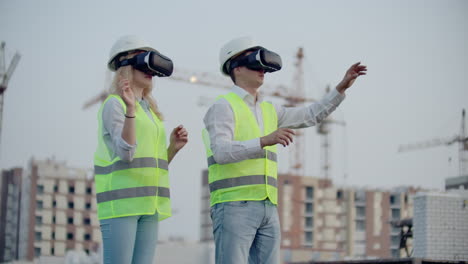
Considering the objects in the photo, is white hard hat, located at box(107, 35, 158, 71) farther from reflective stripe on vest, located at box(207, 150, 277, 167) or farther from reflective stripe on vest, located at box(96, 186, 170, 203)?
reflective stripe on vest, located at box(96, 186, 170, 203)

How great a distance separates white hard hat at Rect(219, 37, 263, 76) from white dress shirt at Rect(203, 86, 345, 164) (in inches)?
8.4

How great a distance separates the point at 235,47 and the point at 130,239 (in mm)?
1449

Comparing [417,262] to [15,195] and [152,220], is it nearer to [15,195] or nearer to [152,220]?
[152,220]

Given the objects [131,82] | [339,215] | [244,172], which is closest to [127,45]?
[131,82]

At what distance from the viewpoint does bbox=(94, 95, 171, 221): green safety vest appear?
193 inches

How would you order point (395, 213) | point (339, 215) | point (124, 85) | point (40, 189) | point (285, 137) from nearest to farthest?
point (285, 137)
point (124, 85)
point (40, 189)
point (395, 213)
point (339, 215)

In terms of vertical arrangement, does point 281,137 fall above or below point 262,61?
below

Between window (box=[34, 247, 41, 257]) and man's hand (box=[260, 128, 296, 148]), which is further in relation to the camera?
window (box=[34, 247, 41, 257])

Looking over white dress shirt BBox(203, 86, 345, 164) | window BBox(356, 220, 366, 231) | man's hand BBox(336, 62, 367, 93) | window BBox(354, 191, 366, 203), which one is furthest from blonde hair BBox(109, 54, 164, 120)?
window BBox(354, 191, 366, 203)

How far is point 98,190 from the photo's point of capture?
5008 millimetres

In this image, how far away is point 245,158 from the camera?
16.6 feet

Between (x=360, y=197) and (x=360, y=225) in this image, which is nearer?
(x=360, y=225)

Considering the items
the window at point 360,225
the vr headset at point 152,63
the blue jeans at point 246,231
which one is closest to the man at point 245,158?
the blue jeans at point 246,231

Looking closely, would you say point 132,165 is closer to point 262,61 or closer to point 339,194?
point 262,61
